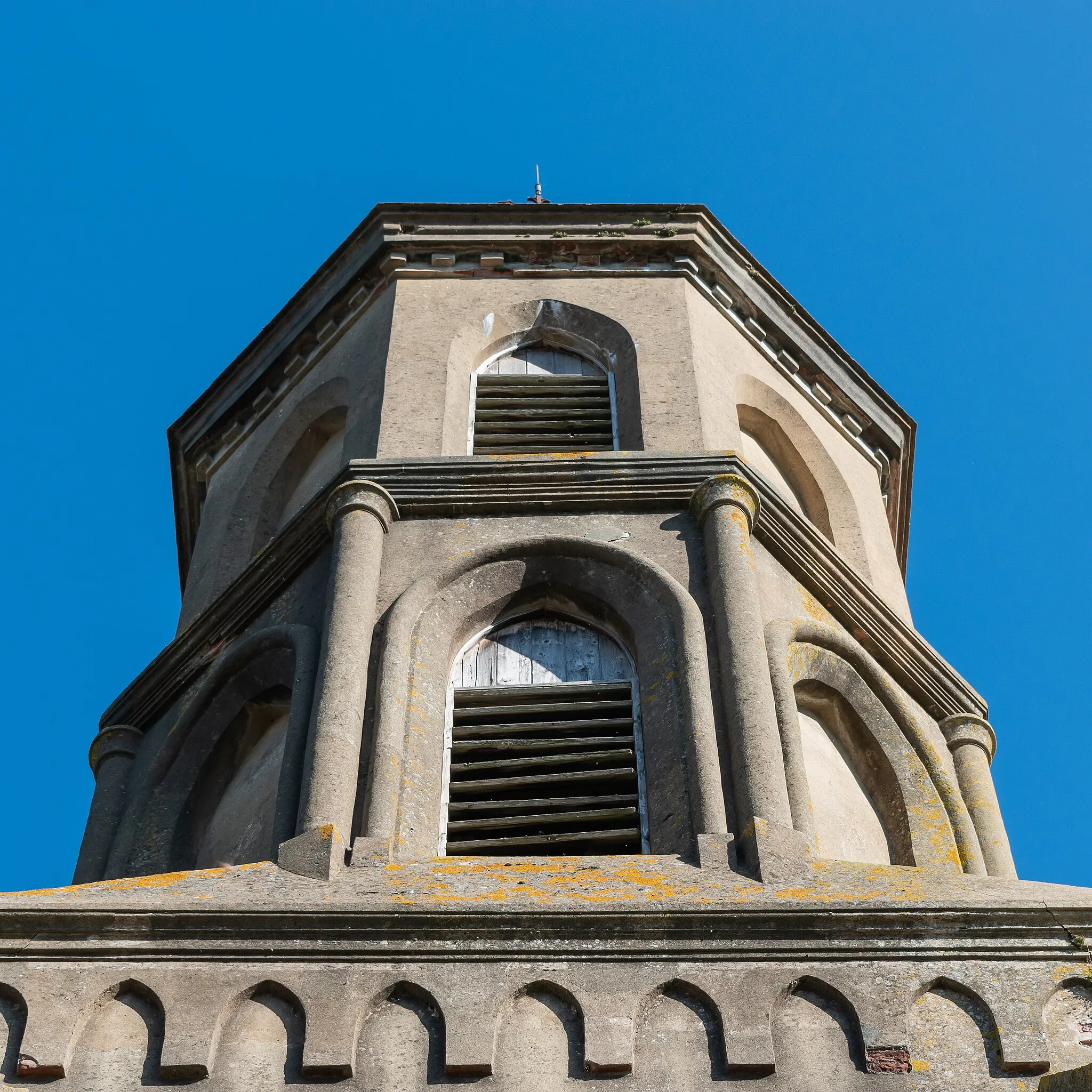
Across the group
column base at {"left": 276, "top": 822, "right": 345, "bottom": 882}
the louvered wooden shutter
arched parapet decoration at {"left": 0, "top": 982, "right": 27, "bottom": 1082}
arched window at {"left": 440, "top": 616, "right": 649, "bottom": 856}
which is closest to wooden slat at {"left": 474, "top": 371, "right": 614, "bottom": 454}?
arched window at {"left": 440, "top": 616, "right": 649, "bottom": 856}

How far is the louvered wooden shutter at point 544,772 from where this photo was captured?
1202cm

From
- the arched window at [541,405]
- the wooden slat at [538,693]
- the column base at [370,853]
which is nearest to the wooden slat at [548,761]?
the wooden slat at [538,693]

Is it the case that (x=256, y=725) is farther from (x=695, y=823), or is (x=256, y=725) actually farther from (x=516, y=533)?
(x=695, y=823)

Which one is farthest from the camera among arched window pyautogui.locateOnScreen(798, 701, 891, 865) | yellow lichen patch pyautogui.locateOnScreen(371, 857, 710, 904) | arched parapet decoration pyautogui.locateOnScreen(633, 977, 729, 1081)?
arched window pyautogui.locateOnScreen(798, 701, 891, 865)

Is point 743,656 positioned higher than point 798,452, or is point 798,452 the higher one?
point 798,452

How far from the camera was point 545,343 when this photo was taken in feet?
56.3

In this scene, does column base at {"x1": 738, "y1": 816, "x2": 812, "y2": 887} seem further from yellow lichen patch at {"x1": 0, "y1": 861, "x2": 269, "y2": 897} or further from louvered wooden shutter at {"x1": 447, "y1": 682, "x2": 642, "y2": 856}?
yellow lichen patch at {"x1": 0, "y1": 861, "x2": 269, "y2": 897}

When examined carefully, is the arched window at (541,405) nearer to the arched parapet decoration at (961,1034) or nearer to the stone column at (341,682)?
the stone column at (341,682)

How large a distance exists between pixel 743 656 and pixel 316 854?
109 inches

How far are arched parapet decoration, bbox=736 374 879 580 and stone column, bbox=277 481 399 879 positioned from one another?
14.1 ft

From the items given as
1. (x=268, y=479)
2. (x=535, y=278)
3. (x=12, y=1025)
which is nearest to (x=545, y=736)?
(x=12, y=1025)

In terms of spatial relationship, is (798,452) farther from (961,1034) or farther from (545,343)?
(961,1034)

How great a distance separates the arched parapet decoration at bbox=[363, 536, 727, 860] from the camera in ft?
38.1

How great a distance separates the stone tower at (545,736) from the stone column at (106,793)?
30mm
